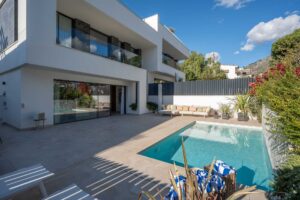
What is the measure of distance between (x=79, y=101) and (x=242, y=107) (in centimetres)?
1164

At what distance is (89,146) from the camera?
5.57 m

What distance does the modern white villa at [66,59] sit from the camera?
7.26m

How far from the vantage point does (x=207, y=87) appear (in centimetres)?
1377

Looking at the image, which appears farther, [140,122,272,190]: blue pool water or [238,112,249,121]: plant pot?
[238,112,249,121]: plant pot

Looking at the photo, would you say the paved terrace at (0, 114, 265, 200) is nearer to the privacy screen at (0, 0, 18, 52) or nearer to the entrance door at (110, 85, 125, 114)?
the privacy screen at (0, 0, 18, 52)

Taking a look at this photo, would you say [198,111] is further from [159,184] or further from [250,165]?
[159,184]

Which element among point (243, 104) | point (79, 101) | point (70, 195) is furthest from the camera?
point (243, 104)

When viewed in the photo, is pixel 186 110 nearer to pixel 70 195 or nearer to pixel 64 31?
pixel 64 31

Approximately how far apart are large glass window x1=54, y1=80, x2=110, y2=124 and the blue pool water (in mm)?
6829

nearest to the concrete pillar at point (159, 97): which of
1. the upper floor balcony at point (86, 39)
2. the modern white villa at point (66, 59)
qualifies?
the modern white villa at point (66, 59)

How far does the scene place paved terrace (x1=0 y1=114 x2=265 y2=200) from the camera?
3.07m

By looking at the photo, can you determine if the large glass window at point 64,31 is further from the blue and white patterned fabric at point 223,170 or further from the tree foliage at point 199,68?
the tree foliage at point 199,68

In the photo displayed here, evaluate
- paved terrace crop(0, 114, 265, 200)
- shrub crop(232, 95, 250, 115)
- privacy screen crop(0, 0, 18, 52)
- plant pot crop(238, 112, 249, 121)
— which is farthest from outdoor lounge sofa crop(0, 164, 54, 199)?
shrub crop(232, 95, 250, 115)

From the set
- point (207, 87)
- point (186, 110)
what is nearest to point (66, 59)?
point (186, 110)
